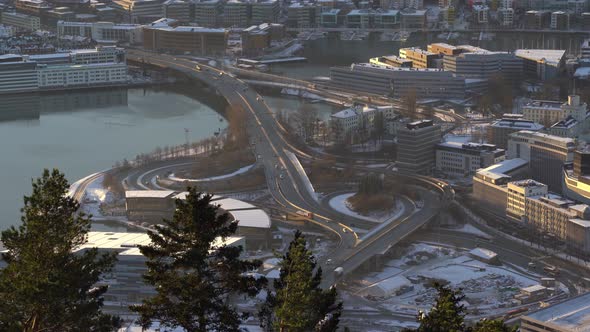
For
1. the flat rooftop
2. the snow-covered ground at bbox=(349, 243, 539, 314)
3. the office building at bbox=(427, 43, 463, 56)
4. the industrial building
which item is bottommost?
the snow-covered ground at bbox=(349, 243, 539, 314)

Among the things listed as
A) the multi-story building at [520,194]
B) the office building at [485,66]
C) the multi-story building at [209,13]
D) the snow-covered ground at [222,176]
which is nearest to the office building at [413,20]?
the multi-story building at [209,13]

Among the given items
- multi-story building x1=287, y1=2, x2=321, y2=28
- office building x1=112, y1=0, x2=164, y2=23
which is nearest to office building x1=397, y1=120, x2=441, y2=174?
multi-story building x1=287, y1=2, x2=321, y2=28

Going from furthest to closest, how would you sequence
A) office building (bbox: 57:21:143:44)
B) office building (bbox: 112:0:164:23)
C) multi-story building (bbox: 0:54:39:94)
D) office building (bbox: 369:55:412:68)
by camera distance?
1. office building (bbox: 112:0:164:23)
2. office building (bbox: 57:21:143:44)
3. multi-story building (bbox: 0:54:39:94)
4. office building (bbox: 369:55:412:68)

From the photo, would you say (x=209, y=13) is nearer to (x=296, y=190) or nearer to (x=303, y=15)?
(x=303, y=15)

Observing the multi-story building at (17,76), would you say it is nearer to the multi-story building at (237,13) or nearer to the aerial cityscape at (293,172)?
the aerial cityscape at (293,172)

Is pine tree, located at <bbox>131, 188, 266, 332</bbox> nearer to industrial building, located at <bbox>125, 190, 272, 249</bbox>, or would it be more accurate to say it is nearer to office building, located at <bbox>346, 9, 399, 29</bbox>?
→ industrial building, located at <bbox>125, 190, 272, 249</bbox>

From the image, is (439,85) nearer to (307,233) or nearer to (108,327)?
(307,233)

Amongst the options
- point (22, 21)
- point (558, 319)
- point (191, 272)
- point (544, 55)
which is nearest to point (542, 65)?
point (544, 55)
